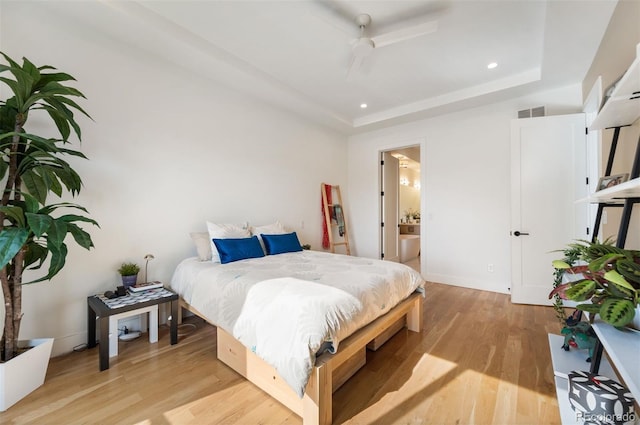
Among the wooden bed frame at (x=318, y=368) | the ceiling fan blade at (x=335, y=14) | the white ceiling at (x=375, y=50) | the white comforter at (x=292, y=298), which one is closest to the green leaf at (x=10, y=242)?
the white comforter at (x=292, y=298)

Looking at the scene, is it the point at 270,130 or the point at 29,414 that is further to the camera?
the point at 270,130

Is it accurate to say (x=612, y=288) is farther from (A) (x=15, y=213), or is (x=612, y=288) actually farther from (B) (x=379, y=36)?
(A) (x=15, y=213)

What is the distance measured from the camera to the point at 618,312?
3.46ft

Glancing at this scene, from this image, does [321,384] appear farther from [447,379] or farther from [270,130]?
[270,130]

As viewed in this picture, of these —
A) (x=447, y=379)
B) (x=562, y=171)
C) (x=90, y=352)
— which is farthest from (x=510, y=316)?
(x=90, y=352)

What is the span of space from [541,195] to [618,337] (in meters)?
2.69

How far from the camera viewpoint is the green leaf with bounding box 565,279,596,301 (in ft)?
3.96

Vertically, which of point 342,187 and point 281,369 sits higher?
point 342,187

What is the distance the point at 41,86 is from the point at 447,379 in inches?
133

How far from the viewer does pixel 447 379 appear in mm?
1860

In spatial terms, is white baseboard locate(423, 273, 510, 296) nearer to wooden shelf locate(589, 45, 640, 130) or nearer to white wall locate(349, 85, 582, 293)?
white wall locate(349, 85, 582, 293)

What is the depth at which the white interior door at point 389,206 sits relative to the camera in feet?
17.2

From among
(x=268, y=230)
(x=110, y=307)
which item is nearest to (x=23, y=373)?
(x=110, y=307)

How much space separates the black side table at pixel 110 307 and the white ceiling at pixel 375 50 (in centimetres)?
234
